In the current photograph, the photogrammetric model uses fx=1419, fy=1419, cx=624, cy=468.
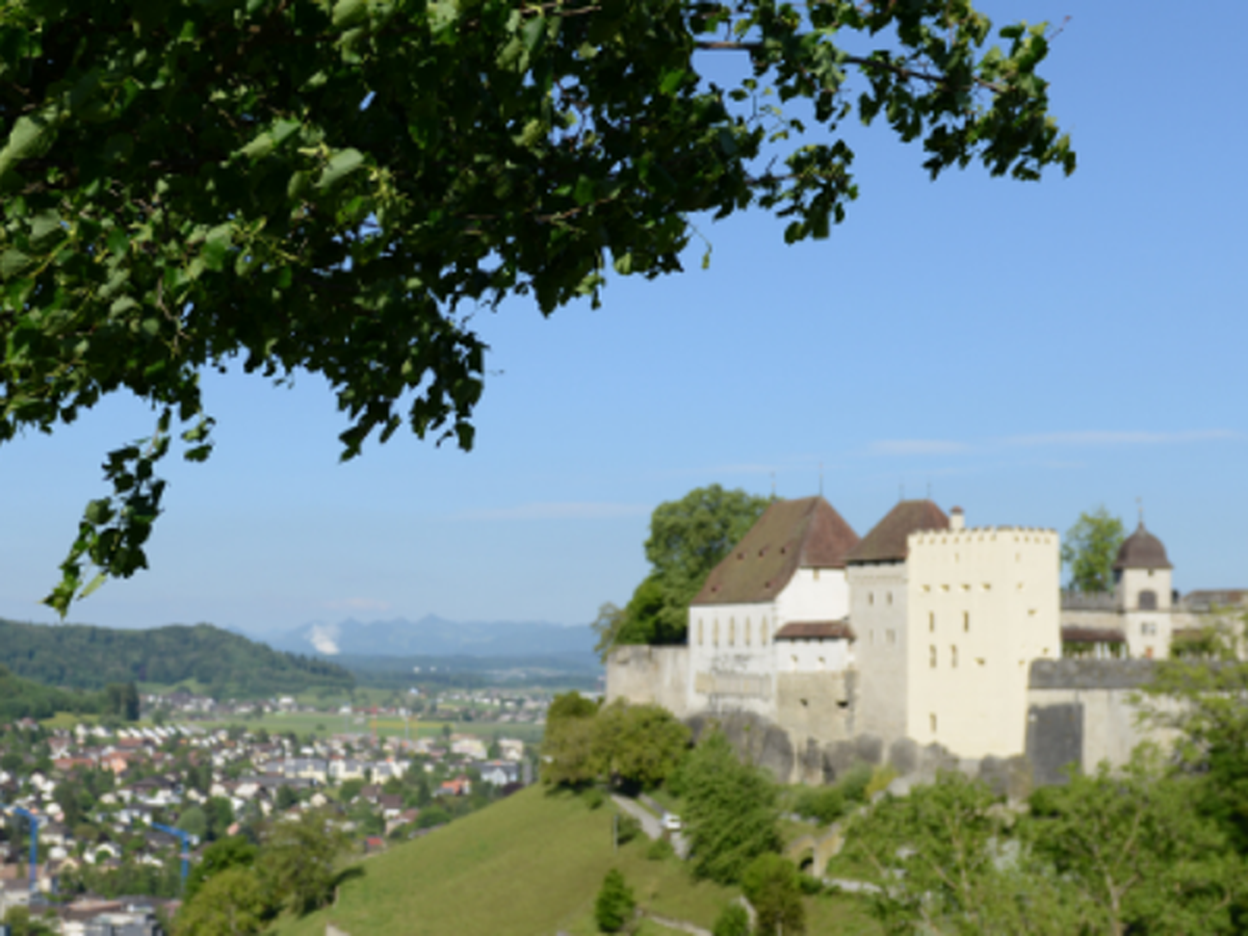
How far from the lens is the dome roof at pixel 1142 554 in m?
62.3

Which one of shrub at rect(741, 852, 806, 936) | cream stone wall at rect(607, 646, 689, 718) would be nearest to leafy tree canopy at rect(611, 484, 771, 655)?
cream stone wall at rect(607, 646, 689, 718)

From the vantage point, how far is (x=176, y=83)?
16.6ft

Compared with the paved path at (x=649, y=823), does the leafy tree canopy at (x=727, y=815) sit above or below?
above

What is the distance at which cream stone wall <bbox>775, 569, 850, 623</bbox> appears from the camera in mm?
52500

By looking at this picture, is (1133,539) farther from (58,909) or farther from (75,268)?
(58,909)

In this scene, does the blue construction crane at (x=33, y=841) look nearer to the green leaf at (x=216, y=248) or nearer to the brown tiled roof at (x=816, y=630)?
the brown tiled roof at (x=816, y=630)

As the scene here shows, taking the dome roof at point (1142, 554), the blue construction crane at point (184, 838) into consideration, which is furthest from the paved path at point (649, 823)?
the blue construction crane at point (184, 838)

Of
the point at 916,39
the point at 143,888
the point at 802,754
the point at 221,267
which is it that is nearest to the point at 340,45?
the point at 221,267

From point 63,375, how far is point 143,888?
471 feet

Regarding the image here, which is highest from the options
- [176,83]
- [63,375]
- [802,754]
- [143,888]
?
[176,83]

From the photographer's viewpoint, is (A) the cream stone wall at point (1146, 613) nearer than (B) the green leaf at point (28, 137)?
No

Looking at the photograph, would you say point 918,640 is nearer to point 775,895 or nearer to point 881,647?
point 881,647

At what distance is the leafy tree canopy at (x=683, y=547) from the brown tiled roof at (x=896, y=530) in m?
17.5

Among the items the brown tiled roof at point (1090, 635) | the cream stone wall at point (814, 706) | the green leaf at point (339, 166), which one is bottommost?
the cream stone wall at point (814, 706)
